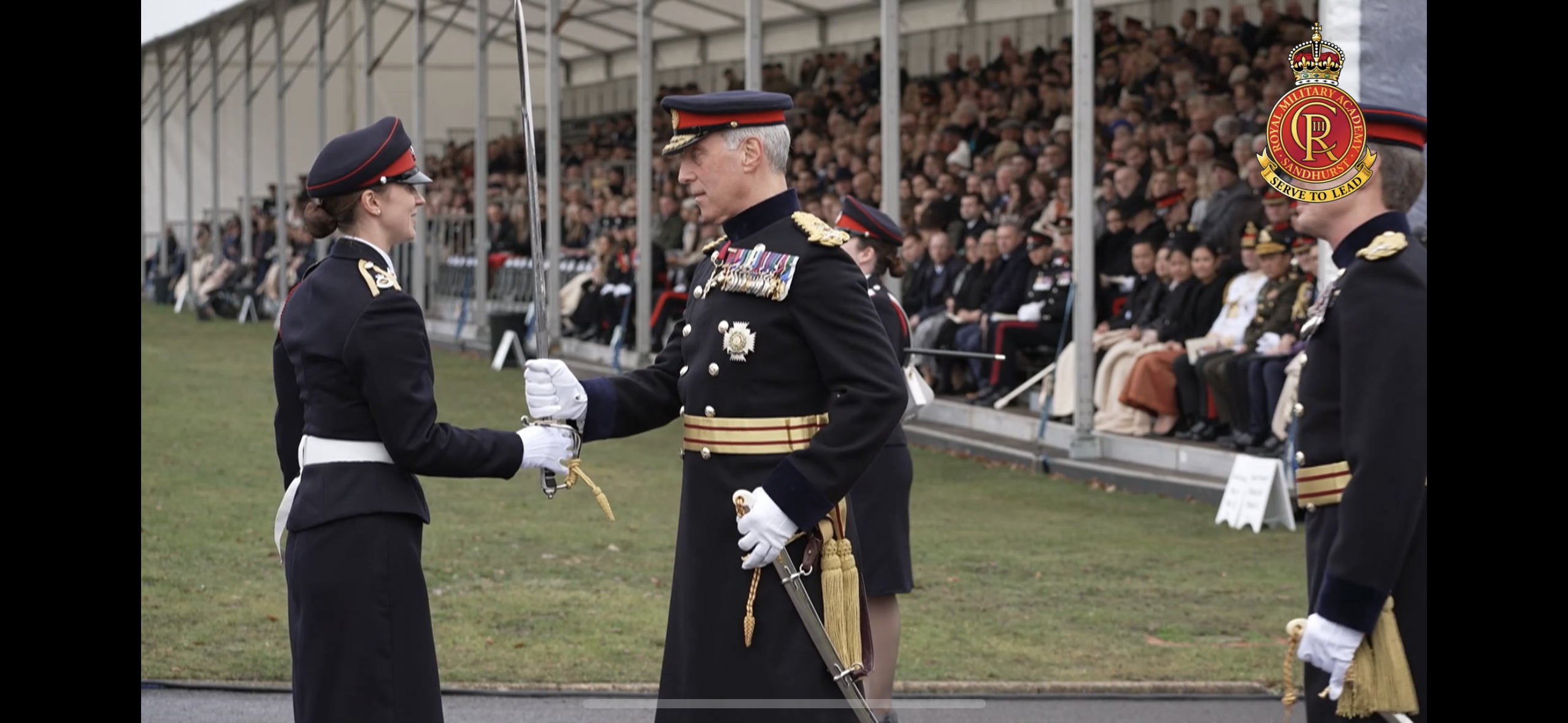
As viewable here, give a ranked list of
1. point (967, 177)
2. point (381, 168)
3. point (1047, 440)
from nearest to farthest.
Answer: point (381, 168), point (1047, 440), point (967, 177)

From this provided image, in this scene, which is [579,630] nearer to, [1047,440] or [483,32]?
[1047,440]

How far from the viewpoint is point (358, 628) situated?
4094mm

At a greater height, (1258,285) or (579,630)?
(1258,285)

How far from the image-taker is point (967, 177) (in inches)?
640

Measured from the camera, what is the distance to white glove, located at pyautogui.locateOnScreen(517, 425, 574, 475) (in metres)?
4.29

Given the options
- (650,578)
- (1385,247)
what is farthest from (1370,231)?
(650,578)

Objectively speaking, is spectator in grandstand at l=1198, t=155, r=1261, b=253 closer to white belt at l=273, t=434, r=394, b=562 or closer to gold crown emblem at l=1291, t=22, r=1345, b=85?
gold crown emblem at l=1291, t=22, r=1345, b=85

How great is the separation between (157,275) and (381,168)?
32965 mm

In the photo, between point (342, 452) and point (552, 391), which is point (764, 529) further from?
point (342, 452)

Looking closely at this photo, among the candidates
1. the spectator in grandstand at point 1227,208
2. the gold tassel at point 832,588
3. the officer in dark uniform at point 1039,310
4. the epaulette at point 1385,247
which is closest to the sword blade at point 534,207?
the gold tassel at point 832,588

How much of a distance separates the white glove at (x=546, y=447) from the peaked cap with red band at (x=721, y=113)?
2.33 ft

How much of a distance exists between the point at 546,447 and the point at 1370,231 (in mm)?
1879
